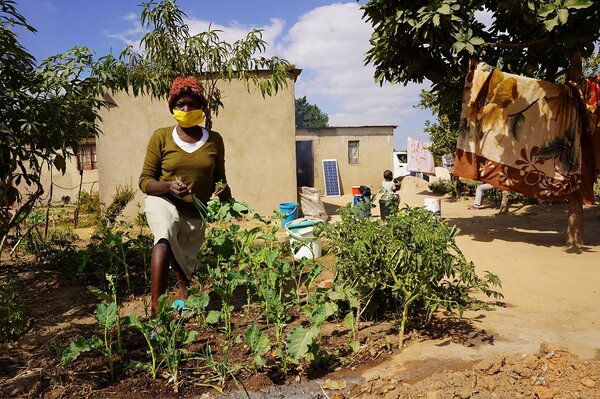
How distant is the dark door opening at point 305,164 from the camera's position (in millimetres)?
17625

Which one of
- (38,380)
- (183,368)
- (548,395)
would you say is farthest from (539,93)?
(38,380)

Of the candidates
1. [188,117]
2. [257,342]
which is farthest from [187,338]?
[188,117]

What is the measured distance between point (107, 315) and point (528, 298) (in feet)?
10.6

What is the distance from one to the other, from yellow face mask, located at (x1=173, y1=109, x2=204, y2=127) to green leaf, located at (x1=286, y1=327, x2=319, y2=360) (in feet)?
5.73

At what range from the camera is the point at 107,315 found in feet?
7.07

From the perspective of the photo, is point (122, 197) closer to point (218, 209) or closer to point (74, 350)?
point (218, 209)

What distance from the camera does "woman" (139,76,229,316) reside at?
2822 millimetres

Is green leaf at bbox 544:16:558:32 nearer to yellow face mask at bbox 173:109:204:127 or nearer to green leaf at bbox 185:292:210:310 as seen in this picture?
yellow face mask at bbox 173:109:204:127

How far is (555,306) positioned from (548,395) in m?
1.68

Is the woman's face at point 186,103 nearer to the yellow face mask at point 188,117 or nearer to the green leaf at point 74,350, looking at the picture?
the yellow face mask at point 188,117

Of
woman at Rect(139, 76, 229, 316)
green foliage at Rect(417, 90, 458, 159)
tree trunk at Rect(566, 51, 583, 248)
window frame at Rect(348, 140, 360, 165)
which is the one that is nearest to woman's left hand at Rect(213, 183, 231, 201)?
woman at Rect(139, 76, 229, 316)

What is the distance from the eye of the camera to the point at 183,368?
2.14m

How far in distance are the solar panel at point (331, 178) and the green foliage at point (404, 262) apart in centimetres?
1451

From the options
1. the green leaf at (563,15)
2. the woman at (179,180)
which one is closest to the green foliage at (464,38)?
the green leaf at (563,15)
